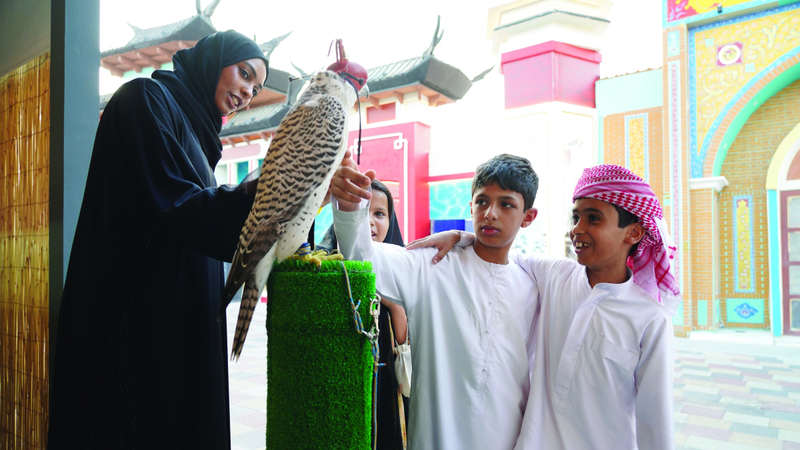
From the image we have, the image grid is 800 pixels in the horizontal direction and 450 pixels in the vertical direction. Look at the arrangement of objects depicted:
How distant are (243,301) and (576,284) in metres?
0.96

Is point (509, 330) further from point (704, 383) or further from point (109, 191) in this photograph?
point (704, 383)

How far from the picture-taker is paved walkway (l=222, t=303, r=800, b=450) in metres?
3.17

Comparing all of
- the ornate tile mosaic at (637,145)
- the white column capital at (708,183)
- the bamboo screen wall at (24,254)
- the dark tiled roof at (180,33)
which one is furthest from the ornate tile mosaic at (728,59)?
the dark tiled roof at (180,33)

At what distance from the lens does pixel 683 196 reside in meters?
6.88

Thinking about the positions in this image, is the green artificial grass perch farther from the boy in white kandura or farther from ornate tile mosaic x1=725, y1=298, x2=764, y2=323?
ornate tile mosaic x1=725, y1=298, x2=764, y2=323

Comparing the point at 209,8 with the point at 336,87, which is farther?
the point at 209,8

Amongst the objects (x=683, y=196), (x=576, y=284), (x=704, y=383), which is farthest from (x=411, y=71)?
(x=576, y=284)

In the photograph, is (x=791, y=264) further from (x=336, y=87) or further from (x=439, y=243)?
(x=336, y=87)

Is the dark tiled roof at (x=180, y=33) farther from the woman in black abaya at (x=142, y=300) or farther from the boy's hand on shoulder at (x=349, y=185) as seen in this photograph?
the boy's hand on shoulder at (x=349, y=185)

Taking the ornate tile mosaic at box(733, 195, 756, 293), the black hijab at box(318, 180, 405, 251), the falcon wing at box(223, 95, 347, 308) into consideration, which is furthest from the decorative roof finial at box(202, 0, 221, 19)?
the ornate tile mosaic at box(733, 195, 756, 293)

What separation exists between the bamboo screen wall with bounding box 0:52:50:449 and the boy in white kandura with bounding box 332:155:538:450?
1377 mm

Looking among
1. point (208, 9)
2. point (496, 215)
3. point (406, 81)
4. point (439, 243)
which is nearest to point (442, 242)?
point (439, 243)

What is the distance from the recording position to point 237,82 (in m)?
1.46

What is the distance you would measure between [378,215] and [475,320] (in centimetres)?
69
